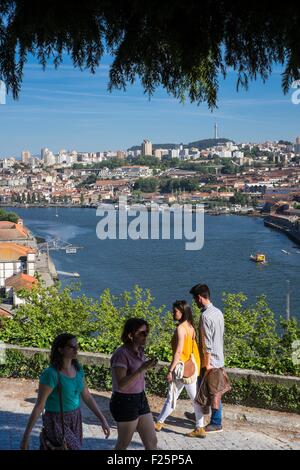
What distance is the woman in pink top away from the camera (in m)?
1.40

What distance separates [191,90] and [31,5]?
390mm

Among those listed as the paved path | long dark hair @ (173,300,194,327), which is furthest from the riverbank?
long dark hair @ (173,300,194,327)

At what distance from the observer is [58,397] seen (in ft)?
4.27

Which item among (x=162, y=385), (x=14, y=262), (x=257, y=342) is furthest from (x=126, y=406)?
(x=14, y=262)

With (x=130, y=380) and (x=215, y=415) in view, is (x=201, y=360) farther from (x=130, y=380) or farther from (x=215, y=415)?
(x=130, y=380)

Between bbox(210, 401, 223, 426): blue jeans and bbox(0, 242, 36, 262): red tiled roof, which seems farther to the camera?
bbox(0, 242, 36, 262): red tiled roof

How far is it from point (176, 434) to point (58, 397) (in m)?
0.64

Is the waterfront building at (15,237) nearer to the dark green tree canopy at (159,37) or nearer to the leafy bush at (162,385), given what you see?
the leafy bush at (162,385)

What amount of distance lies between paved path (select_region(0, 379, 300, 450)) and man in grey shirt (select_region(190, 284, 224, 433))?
2.3 inches

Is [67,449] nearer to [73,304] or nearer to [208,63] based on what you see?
[208,63]

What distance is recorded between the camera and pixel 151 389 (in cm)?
221

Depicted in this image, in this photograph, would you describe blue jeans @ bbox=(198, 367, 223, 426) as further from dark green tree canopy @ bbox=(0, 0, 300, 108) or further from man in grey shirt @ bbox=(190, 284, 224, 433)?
dark green tree canopy @ bbox=(0, 0, 300, 108)

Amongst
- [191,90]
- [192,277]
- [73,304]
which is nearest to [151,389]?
[191,90]

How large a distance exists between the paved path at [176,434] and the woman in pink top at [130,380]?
263 millimetres
